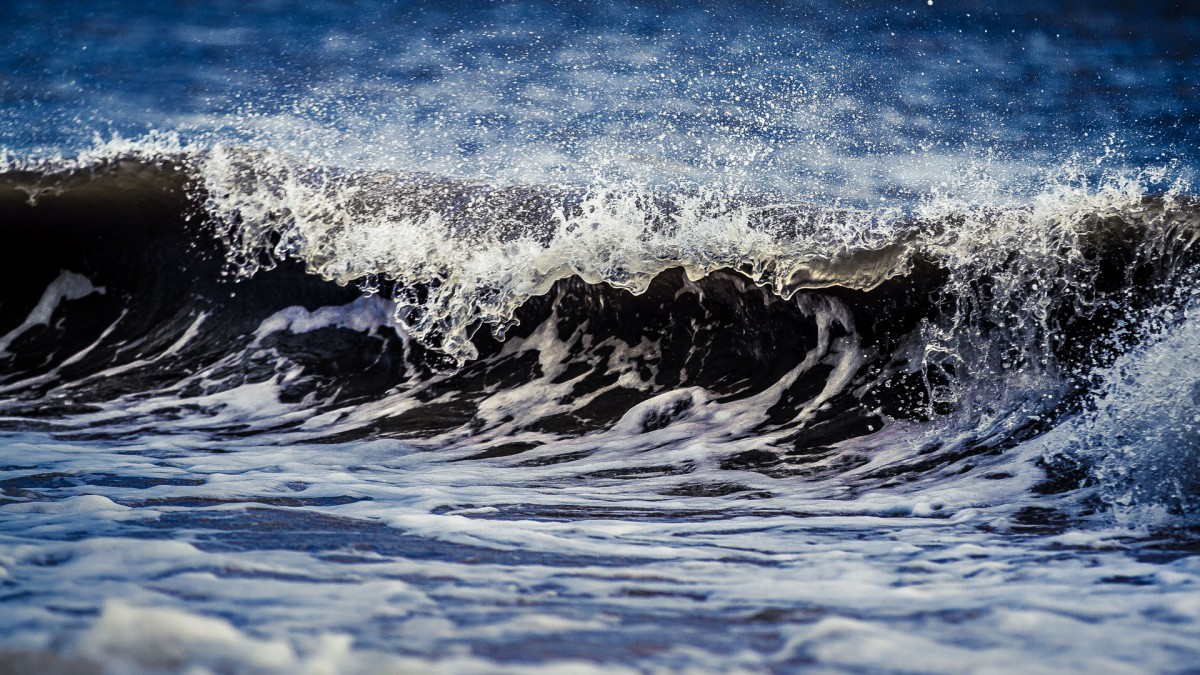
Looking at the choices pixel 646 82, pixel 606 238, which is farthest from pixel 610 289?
pixel 646 82

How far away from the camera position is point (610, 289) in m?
4.53

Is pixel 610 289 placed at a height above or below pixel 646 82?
below

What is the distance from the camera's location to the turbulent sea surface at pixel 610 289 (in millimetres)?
2367

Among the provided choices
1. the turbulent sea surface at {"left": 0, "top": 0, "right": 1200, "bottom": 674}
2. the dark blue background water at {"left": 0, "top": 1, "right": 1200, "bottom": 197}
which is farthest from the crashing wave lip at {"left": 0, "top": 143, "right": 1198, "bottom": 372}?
the dark blue background water at {"left": 0, "top": 1, "right": 1200, "bottom": 197}

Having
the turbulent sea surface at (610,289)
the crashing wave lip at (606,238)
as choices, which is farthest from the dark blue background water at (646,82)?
the crashing wave lip at (606,238)

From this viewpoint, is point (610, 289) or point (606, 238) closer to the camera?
point (606, 238)

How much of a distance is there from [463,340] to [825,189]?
2015 mm

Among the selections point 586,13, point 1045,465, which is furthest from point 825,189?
point 1045,465

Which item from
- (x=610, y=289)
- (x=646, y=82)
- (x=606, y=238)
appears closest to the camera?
(x=606, y=238)

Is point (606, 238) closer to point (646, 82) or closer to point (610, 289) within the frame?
point (610, 289)

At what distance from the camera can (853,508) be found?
8.86 ft

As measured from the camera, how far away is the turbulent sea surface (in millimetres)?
2367

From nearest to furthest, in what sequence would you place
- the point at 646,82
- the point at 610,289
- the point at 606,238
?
1. the point at 606,238
2. the point at 610,289
3. the point at 646,82

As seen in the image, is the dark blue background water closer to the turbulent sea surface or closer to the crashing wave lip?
the turbulent sea surface
